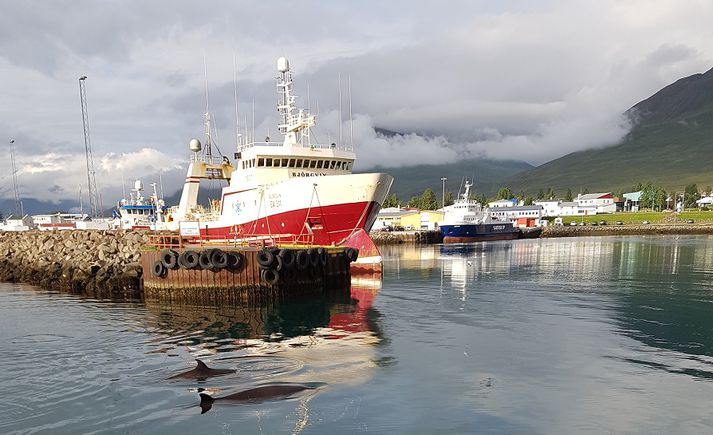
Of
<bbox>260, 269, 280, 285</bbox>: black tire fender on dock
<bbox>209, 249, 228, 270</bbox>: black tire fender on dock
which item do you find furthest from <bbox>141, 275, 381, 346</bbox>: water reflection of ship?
<bbox>209, 249, 228, 270</bbox>: black tire fender on dock

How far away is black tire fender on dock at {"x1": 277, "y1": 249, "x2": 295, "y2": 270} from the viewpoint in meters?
29.0

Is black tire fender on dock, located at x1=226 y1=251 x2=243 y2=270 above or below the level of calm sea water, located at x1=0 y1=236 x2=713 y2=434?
above

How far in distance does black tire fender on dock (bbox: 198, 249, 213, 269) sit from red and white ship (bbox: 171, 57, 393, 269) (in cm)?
272

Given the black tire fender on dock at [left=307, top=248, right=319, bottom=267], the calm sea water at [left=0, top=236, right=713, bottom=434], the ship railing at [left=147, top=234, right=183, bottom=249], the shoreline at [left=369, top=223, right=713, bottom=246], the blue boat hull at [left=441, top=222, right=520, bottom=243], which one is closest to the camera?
the calm sea water at [left=0, top=236, right=713, bottom=434]

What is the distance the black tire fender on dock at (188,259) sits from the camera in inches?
1138

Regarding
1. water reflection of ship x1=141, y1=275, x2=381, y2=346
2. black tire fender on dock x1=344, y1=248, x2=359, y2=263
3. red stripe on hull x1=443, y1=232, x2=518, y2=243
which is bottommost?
red stripe on hull x1=443, y1=232, x2=518, y2=243

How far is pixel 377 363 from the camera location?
669 inches

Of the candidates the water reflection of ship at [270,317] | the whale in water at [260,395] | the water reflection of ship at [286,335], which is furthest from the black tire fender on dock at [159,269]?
the whale in water at [260,395]

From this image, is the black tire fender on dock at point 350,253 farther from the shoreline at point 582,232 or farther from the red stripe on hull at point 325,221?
the shoreline at point 582,232

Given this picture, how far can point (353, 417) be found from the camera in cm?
1244

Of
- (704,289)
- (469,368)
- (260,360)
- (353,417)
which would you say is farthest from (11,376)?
(704,289)

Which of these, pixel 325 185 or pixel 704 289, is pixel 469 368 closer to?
pixel 325 185

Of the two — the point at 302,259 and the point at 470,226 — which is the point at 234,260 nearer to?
the point at 302,259

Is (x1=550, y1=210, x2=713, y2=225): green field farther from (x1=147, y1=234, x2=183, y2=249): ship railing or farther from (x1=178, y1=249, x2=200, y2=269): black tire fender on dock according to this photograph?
(x1=178, y1=249, x2=200, y2=269): black tire fender on dock
